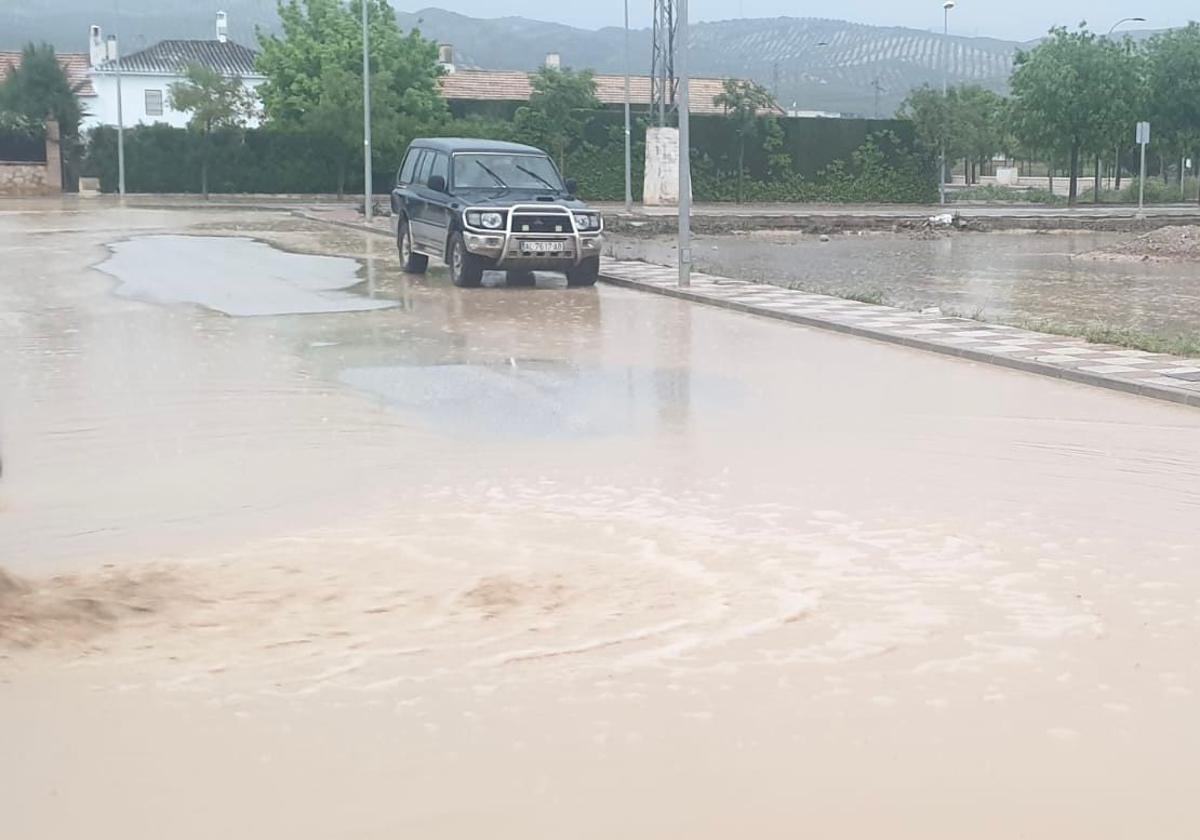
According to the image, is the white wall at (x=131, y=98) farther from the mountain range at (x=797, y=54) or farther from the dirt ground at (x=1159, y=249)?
the dirt ground at (x=1159, y=249)

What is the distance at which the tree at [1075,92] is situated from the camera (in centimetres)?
5478

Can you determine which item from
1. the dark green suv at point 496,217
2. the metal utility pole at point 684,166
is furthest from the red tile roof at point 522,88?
the metal utility pole at point 684,166

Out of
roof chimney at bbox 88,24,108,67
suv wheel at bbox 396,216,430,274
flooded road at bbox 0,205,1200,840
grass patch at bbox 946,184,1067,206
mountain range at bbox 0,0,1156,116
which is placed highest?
mountain range at bbox 0,0,1156,116

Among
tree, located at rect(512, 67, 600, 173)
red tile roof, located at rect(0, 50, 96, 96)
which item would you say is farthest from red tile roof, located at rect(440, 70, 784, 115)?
tree, located at rect(512, 67, 600, 173)

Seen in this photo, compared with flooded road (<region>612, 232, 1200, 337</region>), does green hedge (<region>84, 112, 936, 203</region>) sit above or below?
above

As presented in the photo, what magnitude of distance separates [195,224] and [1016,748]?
33792 mm

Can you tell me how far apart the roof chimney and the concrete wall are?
80.6ft

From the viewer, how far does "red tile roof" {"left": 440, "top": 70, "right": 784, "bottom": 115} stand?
77562 millimetres

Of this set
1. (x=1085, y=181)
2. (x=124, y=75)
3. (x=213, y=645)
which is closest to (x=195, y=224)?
(x=213, y=645)

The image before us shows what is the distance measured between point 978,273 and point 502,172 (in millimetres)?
8210

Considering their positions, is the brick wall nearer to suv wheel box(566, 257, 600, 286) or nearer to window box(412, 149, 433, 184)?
window box(412, 149, 433, 184)

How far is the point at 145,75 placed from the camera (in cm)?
7912

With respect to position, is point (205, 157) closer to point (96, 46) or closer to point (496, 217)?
point (96, 46)

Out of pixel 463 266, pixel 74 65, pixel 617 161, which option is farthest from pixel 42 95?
pixel 463 266
